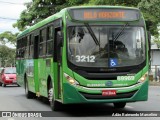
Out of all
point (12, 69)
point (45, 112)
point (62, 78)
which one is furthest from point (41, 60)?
point (12, 69)

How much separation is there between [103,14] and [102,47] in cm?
98

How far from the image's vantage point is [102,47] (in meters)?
12.4

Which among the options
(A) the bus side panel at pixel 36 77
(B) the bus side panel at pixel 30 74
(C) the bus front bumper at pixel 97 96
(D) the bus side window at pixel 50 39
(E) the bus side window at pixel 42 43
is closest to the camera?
(C) the bus front bumper at pixel 97 96

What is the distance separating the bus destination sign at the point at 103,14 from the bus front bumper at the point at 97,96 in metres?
1.93

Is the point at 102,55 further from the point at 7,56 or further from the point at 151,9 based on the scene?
the point at 7,56

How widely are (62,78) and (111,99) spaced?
4.82ft

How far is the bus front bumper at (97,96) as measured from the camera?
12094 mm

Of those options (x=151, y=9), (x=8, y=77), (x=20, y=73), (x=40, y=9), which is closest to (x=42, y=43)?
(x=20, y=73)

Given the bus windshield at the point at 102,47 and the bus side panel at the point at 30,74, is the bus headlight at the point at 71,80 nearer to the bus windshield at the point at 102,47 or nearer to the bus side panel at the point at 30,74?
the bus windshield at the point at 102,47

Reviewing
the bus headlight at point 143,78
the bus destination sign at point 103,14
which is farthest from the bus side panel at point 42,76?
the bus headlight at point 143,78

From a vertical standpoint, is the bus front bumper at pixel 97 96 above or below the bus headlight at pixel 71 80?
below

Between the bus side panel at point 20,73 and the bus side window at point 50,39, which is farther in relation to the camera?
the bus side panel at point 20,73

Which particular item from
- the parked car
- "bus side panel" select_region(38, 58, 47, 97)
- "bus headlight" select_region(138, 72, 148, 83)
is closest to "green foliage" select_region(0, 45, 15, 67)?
the parked car

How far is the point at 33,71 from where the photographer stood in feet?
58.6
